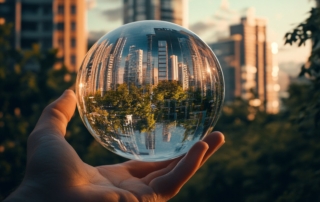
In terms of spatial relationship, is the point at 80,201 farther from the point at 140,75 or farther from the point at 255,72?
the point at 255,72

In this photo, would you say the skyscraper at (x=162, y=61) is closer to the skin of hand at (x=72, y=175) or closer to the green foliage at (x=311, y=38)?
the skin of hand at (x=72, y=175)

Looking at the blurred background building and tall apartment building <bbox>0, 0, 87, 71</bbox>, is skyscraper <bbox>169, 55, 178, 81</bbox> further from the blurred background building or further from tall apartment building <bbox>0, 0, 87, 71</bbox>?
tall apartment building <bbox>0, 0, 87, 71</bbox>

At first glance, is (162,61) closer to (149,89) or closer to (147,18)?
(149,89)

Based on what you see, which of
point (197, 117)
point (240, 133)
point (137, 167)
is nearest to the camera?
point (197, 117)

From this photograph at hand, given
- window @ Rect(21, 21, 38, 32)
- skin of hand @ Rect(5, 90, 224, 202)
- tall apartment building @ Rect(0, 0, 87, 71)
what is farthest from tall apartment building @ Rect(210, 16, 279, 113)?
skin of hand @ Rect(5, 90, 224, 202)

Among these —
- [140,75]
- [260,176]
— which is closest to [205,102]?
[140,75]

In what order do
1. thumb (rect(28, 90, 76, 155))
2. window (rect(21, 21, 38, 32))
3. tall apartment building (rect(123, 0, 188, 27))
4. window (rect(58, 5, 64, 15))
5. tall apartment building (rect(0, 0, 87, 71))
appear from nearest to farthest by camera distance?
thumb (rect(28, 90, 76, 155)), tall apartment building (rect(0, 0, 87, 71)), window (rect(21, 21, 38, 32)), window (rect(58, 5, 64, 15)), tall apartment building (rect(123, 0, 188, 27))

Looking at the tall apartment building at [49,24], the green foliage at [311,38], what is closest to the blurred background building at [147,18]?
the tall apartment building at [49,24]
